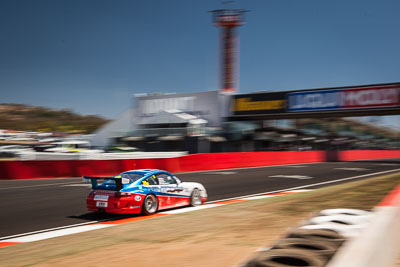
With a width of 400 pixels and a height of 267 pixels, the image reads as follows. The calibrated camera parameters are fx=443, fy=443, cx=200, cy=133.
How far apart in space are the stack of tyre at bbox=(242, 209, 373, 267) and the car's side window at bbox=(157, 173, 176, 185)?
5.69m

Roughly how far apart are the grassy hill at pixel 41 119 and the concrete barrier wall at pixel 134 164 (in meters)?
77.0

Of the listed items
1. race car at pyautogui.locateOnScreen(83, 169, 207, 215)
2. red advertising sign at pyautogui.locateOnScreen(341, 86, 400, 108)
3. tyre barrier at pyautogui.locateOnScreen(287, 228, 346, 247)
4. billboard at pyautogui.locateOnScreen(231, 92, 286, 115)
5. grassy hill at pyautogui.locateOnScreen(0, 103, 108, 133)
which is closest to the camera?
tyre barrier at pyautogui.locateOnScreen(287, 228, 346, 247)

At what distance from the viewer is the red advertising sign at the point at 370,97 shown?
115 feet

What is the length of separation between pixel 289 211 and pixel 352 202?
154 centimetres

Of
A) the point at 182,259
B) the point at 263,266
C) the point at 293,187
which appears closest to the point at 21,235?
the point at 182,259

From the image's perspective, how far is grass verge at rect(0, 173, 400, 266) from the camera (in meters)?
5.20

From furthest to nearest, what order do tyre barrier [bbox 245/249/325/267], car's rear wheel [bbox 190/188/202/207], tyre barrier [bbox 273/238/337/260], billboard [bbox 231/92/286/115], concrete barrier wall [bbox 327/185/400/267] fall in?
1. billboard [bbox 231/92/286/115]
2. car's rear wheel [bbox 190/188/202/207]
3. tyre barrier [bbox 273/238/337/260]
4. tyre barrier [bbox 245/249/325/267]
5. concrete barrier wall [bbox 327/185/400/267]

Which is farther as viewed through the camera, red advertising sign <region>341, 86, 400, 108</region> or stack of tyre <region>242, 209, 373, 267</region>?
red advertising sign <region>341, 86, 400, 108</region>

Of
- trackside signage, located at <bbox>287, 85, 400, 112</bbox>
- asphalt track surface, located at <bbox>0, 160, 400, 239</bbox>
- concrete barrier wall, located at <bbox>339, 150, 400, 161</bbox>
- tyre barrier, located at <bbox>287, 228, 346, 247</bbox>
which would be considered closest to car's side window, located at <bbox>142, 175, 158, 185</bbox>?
asphalt track surface, located at <bbox>0, 160, 400, 239</bbox>

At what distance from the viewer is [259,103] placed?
41.3m

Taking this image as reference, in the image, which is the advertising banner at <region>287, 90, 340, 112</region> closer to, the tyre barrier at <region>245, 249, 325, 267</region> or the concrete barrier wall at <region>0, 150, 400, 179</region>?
the concrete barrier wall at <region>0, 150, 400, 179</region>

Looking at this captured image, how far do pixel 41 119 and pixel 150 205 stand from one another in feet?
372

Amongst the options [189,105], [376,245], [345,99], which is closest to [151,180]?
[376,245]

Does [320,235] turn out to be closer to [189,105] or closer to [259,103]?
[259,103]
